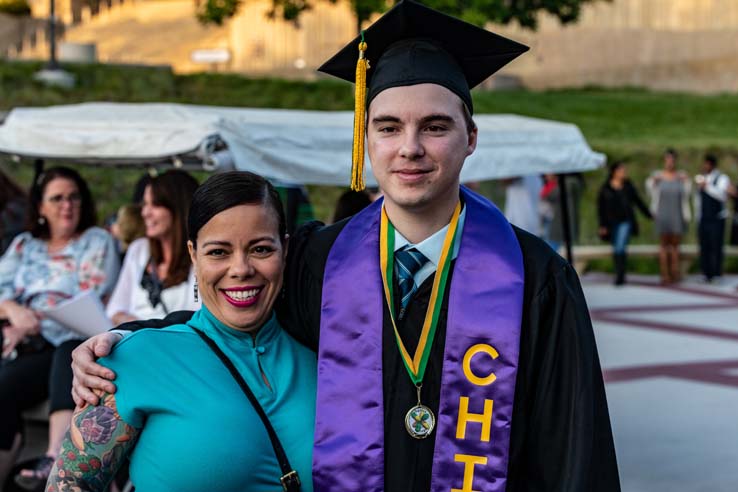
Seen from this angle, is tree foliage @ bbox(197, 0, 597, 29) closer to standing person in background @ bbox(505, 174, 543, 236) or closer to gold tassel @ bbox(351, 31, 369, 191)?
standing person in background @ bbox(505, 174, 543, 236)

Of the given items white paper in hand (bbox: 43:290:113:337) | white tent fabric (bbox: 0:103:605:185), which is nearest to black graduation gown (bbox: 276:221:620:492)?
white paper in hand (bbox: 43:290:113:337)

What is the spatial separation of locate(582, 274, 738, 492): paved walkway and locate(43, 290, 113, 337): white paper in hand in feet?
10.1

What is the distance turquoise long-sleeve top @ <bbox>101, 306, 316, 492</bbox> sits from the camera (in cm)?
254

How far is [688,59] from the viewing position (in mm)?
42812

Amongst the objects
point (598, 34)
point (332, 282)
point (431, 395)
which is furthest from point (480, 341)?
point (598, 34)

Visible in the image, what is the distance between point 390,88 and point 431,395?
73 cm

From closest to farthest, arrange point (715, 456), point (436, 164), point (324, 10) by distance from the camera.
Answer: point (436, 164) → point (715, 456) → point (324, 10)

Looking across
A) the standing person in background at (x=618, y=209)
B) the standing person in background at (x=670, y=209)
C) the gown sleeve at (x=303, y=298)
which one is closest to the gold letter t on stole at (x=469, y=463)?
the gown sleeve at (x=303, y=298)

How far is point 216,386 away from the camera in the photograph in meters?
2.60

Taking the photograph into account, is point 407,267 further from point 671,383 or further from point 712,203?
point 712,203

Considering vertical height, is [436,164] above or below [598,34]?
below

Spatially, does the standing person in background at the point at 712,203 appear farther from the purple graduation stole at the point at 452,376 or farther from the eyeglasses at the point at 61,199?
the purple graduation stole at the point at 452,376

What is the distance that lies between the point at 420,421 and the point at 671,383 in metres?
7.20

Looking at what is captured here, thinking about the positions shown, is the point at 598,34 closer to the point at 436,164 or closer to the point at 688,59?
the point at 688,59
